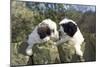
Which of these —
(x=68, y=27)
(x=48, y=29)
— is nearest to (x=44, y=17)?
(x=48, y=29)

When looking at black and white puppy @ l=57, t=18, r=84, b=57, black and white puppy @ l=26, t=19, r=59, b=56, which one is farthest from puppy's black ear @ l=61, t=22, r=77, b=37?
black and white puppy @ l=26, t=19, r=59, b=56

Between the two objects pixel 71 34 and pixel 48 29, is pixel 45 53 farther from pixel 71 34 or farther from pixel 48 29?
pixel 71 34

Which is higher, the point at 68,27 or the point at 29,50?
the point at 68,27

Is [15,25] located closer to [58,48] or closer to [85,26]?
[58,48]

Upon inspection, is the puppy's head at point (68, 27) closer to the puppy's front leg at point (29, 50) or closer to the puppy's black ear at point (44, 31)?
the puppy's black ear at point (44, 31)

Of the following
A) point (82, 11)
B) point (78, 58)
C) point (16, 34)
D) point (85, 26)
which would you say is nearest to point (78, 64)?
point (78, 58)

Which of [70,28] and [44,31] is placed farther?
[70,28]

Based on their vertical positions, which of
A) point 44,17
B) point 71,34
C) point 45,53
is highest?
point 44,17

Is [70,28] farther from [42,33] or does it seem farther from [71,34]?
[42,33]
